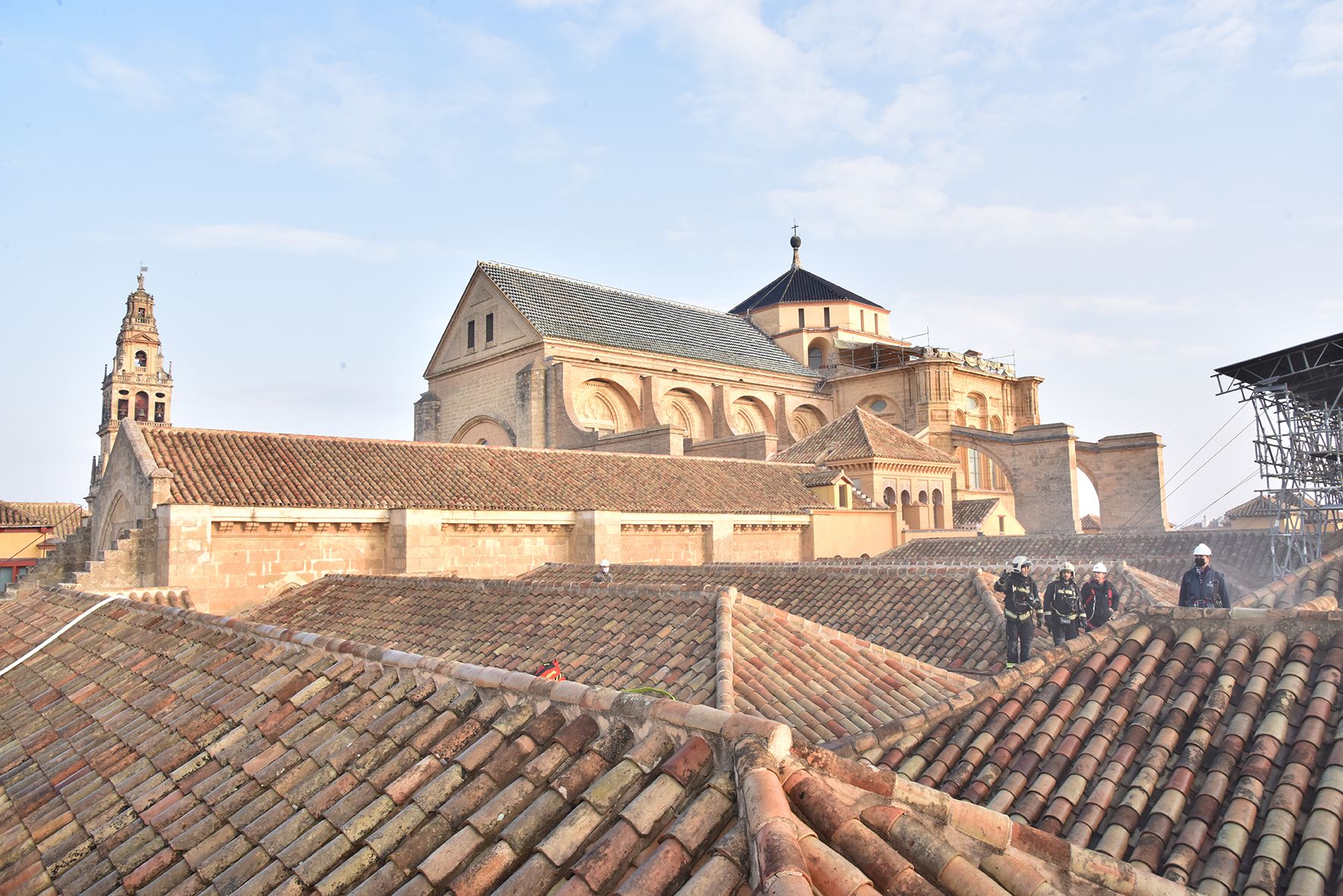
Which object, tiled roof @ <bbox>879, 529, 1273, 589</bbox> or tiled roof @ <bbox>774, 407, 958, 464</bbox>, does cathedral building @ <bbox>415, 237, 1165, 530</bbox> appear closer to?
tiled roof @ <bbox>774, 407, 958, 464</bbox>

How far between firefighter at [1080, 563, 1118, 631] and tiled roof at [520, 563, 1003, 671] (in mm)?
1034

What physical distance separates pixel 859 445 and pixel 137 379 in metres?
31.0

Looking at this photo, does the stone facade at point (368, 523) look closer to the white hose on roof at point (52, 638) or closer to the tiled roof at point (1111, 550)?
the tiled roof at point (1111, 550)

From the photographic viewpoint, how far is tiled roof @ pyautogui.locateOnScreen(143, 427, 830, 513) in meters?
15.8

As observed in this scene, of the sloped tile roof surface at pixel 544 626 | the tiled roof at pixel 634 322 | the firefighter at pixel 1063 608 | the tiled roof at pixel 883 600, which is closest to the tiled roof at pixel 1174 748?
the sloped tile roof surface at pixel 544 626

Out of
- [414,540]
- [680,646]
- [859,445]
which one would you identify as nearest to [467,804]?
[680,646]

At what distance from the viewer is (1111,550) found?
20188 millimetres

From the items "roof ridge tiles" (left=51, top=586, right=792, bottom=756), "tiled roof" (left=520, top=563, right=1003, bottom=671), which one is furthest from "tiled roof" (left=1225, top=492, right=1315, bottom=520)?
"roof ridge tiles" (left=51, top=586, right=792, bottom=756)

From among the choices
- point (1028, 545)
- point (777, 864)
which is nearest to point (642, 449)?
point (1028, 545)

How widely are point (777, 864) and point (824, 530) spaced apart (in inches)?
843

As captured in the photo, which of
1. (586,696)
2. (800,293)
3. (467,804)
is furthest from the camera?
(800,293)

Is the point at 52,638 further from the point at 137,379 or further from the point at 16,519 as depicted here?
the point at 137,379

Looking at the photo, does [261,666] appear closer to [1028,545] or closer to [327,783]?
[327,783]

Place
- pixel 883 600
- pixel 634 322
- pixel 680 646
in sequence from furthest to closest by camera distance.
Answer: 1. pixel 634 322
2. pixel 883 600
3. pixel 680 646
